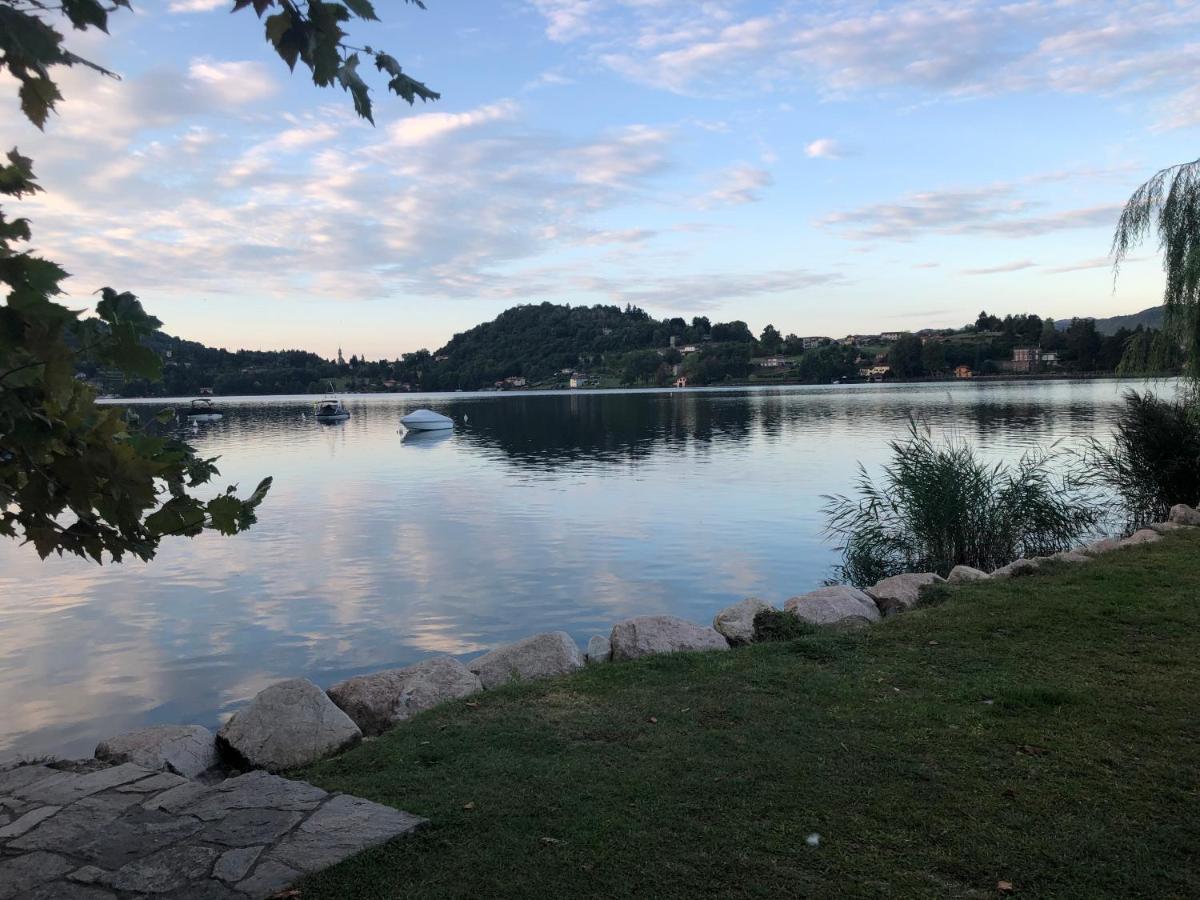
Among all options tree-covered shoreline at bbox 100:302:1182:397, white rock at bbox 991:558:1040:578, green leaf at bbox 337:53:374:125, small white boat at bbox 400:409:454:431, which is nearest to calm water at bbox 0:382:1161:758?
white rock at bbox 991:558:1040:578

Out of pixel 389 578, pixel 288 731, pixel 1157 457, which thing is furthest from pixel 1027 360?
pixel 288 731

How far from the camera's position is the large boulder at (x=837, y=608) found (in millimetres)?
9078

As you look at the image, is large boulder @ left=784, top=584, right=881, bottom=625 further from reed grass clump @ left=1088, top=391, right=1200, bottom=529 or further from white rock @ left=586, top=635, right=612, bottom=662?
reed grass clump @ left=1088, top=391, right=1200, bottom=529

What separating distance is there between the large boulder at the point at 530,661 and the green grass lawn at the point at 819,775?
1.86ft

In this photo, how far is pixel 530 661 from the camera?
7699 mm

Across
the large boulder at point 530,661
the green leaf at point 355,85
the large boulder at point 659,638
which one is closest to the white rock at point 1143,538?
the large boulder at point 659,638

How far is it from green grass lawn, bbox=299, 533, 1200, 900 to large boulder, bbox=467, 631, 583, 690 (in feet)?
1.86

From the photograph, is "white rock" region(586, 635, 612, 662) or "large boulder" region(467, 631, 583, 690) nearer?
"large boulder" region(467, 631, 583, 690)

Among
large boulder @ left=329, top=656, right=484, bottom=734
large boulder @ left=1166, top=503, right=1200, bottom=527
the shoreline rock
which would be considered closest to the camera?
large boulder @ left=329, top=656, right=484, bottom=734

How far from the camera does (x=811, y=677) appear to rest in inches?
259

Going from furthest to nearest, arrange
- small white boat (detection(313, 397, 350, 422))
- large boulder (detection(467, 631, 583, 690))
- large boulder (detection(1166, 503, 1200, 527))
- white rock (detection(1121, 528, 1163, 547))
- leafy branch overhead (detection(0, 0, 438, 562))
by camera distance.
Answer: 1. small white boat (detection(313, 397, 350, 422))
2. large boulder (detection(1166, 503, 1200, 527))
3. white rock (detection(1121, 528, 1163, 547))
4. large boulder (detection(467, 631, 583, 690))
5. leafy branch overhead (detection(0, 0, 438, 562))

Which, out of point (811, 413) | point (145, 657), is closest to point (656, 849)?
point (145, 657)

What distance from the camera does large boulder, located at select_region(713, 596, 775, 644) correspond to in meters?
8.58

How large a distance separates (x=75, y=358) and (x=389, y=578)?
45.7 ft
